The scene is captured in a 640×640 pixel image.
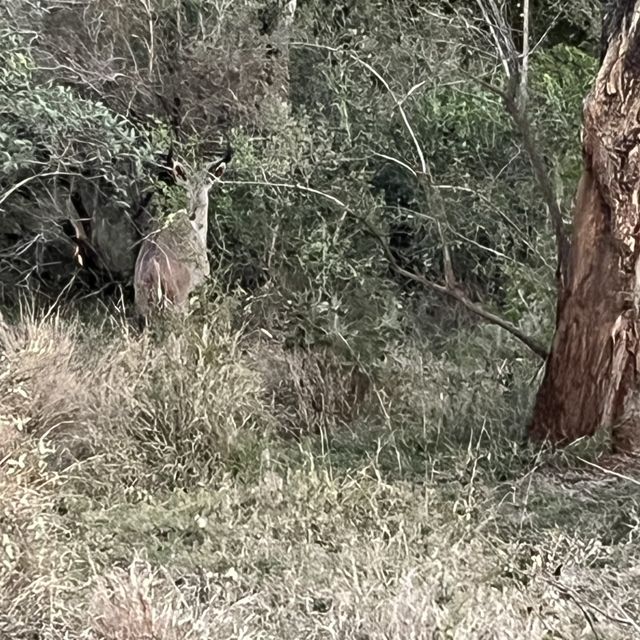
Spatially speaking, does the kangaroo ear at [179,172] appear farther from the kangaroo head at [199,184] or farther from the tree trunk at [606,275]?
the tree trunk at [606,275]

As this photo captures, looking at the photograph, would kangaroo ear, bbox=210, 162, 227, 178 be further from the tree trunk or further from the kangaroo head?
the tree trunk

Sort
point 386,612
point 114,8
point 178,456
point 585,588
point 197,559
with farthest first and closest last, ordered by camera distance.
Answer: point 114,8
point 178,456
point 197,559
point 585,588
point 386,612

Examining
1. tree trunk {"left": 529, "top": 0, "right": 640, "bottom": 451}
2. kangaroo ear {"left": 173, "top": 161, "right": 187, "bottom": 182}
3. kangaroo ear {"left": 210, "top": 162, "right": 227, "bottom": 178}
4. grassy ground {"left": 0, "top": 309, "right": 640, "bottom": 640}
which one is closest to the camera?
grassy ground {"left": 0, "top": 309, "right": 640, "bottom": 640}

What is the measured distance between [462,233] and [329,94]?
1500 millimetres

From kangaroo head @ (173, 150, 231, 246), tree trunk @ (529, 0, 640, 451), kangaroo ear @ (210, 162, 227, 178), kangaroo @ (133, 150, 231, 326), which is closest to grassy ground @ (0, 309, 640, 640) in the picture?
tree trunk @ (529, 0, 640, 451)

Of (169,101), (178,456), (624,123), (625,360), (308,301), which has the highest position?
(624,123)

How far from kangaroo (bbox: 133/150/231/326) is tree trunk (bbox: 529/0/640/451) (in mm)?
2753

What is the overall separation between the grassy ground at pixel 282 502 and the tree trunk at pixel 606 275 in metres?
0.22

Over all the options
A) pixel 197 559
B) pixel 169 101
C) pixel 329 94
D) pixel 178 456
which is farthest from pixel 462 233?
pixel 197 559

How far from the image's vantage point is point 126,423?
490 centimetres

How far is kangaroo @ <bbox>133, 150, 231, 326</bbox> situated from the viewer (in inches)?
262

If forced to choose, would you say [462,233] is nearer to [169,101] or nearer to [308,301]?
[308,301]

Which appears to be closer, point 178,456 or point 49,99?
point 178,456

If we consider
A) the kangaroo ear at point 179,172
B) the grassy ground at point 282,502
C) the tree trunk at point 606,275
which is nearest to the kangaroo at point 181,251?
the kangaroo ear at point 179,172
